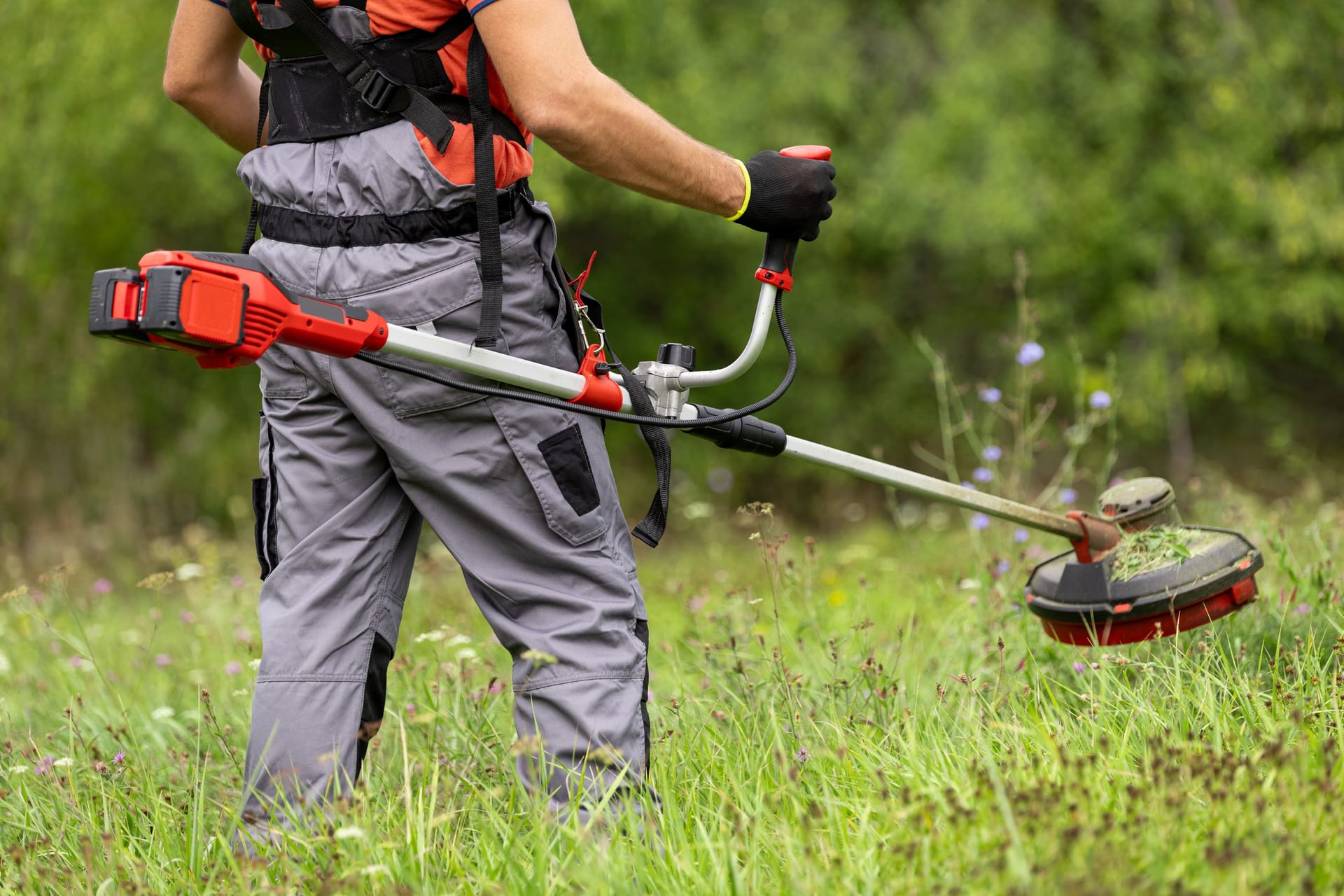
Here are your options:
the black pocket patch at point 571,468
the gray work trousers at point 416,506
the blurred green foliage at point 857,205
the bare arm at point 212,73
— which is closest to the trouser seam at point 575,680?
the gray work trousers at point 416,506

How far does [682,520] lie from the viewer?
10320 millimetres

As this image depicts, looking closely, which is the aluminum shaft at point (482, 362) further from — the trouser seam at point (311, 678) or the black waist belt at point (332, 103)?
the trouser seam at point (311, 678)

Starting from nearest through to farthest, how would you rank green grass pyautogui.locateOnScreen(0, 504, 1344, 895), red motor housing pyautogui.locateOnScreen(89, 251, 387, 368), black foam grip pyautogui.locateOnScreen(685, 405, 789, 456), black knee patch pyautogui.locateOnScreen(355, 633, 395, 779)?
1. green grass pyautogui.locateOnScreen(0, 504, 1344, 895)
2. red motor housing pyautogui.locateOnScreen(89, 251, 387, 368)
3. black knee patch pyautogui.locateOnScreen(355, 633, 395, 779)
4. black foam grip pyautogui.locateOnScreen(685, 405, 789, 456)

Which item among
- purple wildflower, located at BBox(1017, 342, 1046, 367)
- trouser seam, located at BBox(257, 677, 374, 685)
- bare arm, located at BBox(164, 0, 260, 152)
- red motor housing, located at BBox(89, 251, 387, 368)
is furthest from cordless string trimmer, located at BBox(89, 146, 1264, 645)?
purple wildflower, located at BBox(1017, 342, 1046, 367)

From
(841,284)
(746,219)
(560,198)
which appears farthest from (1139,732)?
(841,284)

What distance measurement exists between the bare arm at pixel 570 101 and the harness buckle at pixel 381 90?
0.67ft

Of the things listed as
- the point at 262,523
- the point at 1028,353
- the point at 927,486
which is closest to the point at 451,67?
the point at 262,523

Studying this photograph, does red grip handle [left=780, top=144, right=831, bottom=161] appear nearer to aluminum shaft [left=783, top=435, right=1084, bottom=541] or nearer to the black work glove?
the black work glove

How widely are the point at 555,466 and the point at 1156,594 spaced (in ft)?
4.34

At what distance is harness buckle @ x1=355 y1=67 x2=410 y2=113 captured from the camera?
2.18m

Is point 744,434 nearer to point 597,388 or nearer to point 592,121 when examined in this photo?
point 597,388

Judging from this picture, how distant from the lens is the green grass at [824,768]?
1.76 m

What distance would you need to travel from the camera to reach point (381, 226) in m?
2.23

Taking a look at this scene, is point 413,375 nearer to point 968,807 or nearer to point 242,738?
point 968,807
